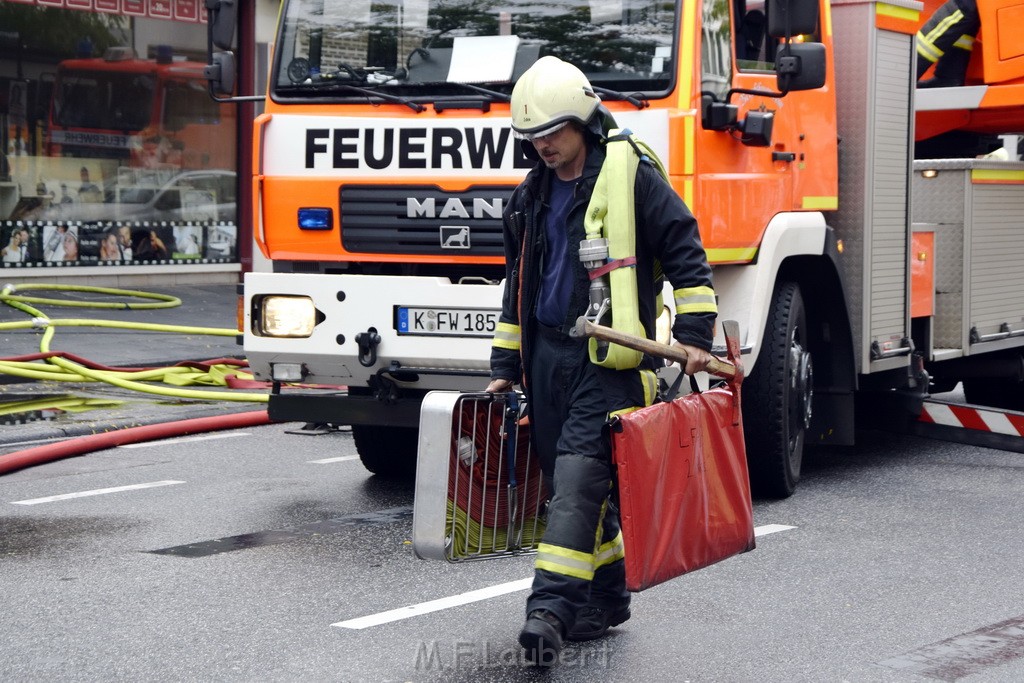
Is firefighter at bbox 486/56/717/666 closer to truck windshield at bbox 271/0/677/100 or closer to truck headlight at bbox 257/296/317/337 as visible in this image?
truck windshield at bbox 271/0/677/100

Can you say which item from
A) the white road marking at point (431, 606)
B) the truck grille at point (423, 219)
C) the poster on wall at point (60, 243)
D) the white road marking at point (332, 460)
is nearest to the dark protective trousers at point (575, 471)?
the white road marking at point (431, 606)

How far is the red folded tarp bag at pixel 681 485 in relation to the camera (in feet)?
15.1

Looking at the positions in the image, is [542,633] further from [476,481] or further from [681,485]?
[476,481]

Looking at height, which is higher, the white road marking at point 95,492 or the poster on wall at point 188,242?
the poster on wall at point 188,242

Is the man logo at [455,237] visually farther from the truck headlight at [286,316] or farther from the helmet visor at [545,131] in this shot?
the helmet visor at [545,131]

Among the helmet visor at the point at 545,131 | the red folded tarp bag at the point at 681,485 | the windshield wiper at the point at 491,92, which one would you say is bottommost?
the red folded tarp bag at the point at 681,485

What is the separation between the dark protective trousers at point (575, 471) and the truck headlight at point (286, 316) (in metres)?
2.43

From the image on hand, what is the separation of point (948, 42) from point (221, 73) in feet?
14.0

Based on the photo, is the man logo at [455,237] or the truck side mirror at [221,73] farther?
the truck side mirror at [221,73]

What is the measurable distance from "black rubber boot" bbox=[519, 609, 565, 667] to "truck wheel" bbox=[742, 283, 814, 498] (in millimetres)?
3035

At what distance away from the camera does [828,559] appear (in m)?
6.52

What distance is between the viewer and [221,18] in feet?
25.8

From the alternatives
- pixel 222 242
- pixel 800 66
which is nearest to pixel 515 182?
pixel 800 66

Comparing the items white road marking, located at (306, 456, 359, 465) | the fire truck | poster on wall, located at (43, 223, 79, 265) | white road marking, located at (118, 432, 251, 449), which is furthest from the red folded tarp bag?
poster on wall, located at (43, 223, 79, 265)
